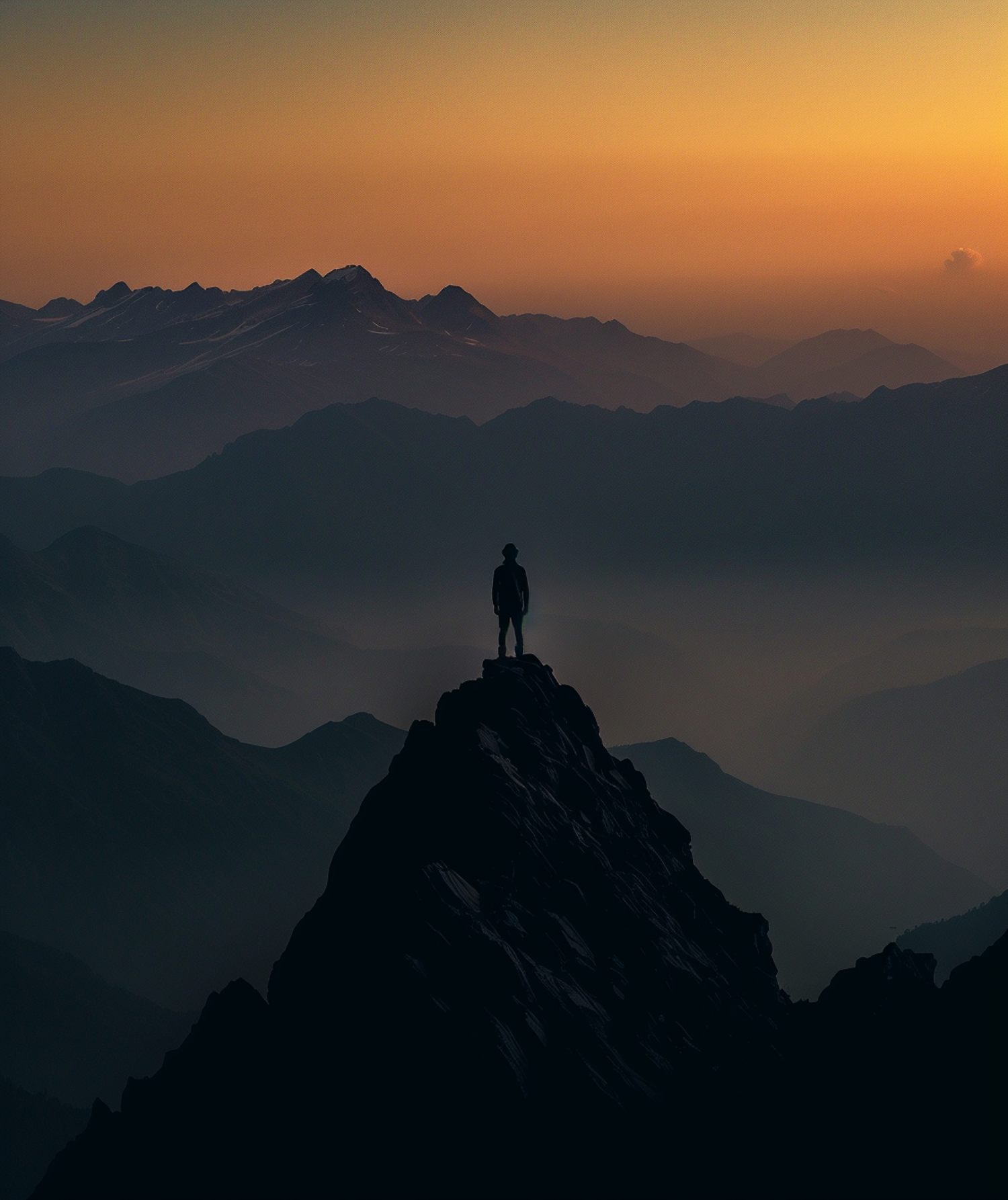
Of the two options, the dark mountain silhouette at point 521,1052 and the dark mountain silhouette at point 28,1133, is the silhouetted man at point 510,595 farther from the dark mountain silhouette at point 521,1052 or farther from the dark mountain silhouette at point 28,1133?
the dark mountain silhouette at point 28,1133

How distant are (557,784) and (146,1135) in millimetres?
16623

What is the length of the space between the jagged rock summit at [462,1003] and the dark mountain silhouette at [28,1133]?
152 meters

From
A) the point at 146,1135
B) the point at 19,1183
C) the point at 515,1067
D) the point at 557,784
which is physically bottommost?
the point at 19,1183

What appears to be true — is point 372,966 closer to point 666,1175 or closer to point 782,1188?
point 666,1175

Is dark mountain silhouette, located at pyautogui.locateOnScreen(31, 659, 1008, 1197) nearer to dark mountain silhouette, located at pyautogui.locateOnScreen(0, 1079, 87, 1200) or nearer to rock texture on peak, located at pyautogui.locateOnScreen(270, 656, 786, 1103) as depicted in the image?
rock texture on peak, located at pyautogui.locateOnScreen(270, 656, 786, 1103)

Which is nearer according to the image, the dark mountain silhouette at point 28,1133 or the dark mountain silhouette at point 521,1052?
the dark mountain silhouette at point 521,1052

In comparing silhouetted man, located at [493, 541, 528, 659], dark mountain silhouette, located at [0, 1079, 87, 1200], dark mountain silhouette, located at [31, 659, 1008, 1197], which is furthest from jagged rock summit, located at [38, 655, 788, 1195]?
dark mountain silhouette, located at [0, 1079, 87, 1200]

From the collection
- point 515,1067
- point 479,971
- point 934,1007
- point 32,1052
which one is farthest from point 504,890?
point 32,1052

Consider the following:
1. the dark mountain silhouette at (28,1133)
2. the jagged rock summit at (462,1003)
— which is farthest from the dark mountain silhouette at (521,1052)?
the dark mountain silhouette at (28,1133)

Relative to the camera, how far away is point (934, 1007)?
3372 cm

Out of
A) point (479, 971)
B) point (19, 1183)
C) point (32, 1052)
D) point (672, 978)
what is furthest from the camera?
point (32, 1052)

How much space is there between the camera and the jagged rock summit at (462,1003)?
31344mm

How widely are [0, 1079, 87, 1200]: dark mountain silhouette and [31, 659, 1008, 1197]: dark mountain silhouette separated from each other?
150 meters

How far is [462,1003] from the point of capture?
1261 inches
